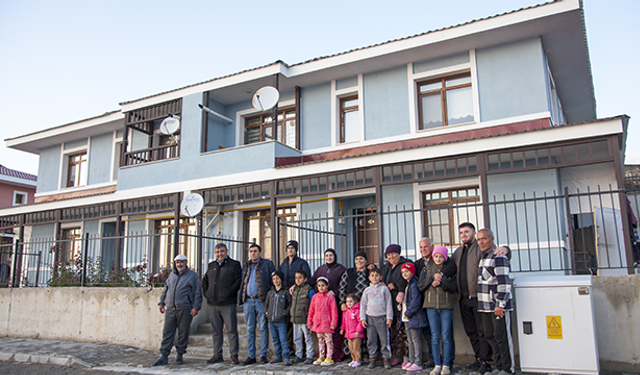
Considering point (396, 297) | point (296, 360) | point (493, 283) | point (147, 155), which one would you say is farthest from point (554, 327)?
point (147, 155)

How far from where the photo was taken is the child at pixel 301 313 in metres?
7.41

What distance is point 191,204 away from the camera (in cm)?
1259

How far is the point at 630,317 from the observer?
6020mm

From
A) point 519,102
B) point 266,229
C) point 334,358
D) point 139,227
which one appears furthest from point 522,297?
point 139,227

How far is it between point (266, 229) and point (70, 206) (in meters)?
6.58

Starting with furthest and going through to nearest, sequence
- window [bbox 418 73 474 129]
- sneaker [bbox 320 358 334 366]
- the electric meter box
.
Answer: window [bbox 418 73 474 129]
sneaker [bbox 320 358 334 366]
the electric meter box

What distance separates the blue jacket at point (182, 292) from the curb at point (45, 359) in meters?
1.69

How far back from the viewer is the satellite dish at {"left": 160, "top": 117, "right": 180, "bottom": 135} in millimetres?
14094

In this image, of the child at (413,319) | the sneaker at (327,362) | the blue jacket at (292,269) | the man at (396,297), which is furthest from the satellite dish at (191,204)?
the child at (413,319)

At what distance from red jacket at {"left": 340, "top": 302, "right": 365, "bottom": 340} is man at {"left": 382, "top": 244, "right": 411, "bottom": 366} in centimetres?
Answer: 45

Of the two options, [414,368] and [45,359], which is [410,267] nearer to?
[414,368]

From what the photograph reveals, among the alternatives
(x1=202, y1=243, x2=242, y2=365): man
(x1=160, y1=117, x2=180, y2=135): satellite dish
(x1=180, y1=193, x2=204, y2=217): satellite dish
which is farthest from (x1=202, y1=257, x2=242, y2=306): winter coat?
(x1=160, y1=117, x2=180, y2=135): satellite dish

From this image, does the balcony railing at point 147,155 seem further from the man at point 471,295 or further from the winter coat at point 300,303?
the man at point 471,295

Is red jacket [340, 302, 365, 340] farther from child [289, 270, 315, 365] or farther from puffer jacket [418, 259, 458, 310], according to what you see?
puffer jacket [418, 259, 458, 310]
